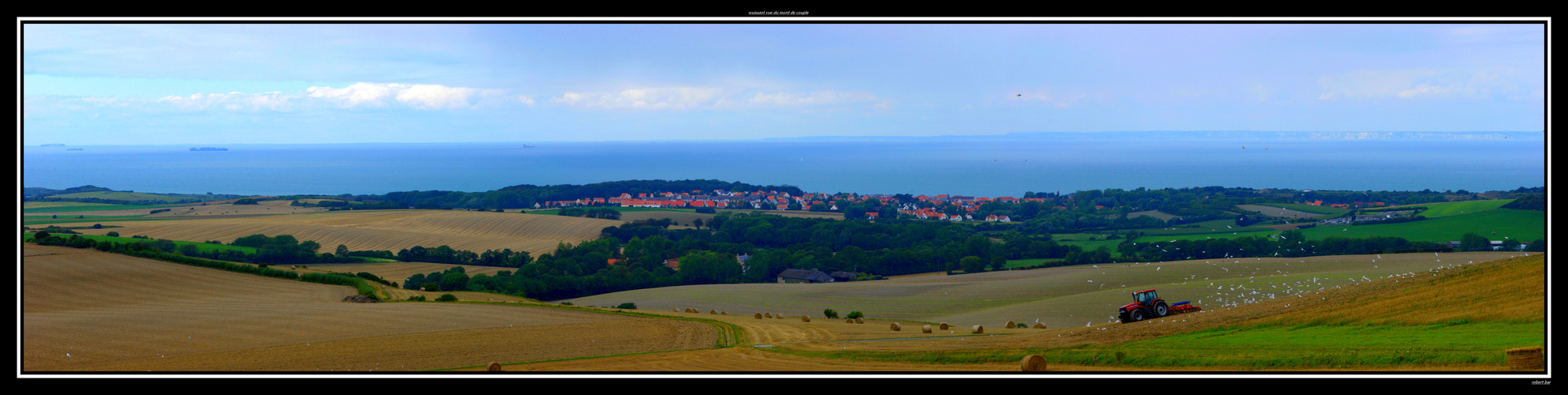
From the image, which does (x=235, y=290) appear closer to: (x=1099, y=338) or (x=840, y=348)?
(x=840, y=348)

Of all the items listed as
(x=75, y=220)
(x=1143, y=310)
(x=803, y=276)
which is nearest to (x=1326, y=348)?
(x=1143, y=310)


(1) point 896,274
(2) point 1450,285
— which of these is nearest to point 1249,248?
(1) point 896,274

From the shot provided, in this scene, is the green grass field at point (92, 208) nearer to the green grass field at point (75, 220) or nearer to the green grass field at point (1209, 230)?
the green grass field at point (75, 220)

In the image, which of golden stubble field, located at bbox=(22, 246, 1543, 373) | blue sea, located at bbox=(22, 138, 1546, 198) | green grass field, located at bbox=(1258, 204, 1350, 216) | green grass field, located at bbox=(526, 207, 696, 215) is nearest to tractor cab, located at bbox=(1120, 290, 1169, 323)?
golden stubble field, located at bbox=(22, 246, 1543, 373)

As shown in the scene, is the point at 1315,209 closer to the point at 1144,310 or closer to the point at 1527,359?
the point at 1144,310

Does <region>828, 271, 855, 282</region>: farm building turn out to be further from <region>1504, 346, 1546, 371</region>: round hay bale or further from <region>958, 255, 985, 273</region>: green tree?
<region>1504, 346, 1546, 371</region>: round hay bale

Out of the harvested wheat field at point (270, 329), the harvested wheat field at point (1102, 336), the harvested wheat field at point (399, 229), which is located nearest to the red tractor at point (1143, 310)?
the harvested wheat field at point (1102, 336)
